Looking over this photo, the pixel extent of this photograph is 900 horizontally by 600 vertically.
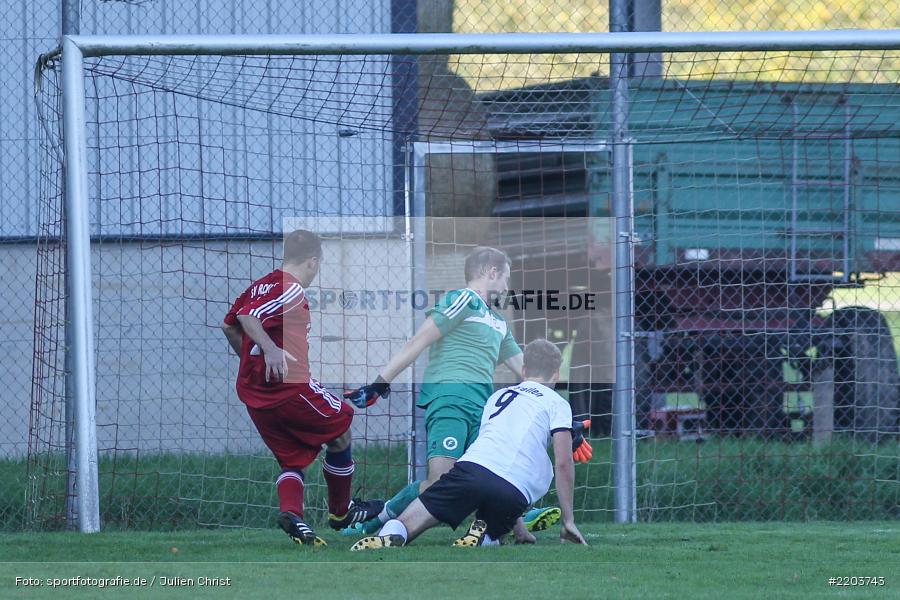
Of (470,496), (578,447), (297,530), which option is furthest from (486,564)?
(297,530)

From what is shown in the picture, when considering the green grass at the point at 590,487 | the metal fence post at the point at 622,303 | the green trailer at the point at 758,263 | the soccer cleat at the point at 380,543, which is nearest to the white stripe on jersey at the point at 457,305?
the soccer cleat at the point at 380,543

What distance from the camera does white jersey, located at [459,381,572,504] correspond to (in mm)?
5777

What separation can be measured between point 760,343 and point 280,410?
231 inches

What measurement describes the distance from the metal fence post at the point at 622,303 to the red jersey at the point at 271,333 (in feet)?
→ 7.60

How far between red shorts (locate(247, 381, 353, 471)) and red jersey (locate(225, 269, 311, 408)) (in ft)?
0.16

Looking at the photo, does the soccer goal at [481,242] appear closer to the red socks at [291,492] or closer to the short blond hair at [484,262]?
the short blond hair at [484,262]

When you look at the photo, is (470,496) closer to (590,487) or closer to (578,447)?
(578,447)

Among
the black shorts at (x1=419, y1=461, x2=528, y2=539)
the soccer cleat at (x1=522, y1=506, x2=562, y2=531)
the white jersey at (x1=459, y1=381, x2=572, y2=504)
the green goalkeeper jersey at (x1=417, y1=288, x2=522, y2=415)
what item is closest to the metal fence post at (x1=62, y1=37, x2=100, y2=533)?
the green goalkeeper jersey at (x1=417, y1=288, x2=522, y2=415)

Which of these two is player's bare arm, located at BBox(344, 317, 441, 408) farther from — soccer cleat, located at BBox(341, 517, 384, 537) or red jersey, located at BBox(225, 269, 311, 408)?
soccer cleat, located at BBox(341, 517, 384, 537)

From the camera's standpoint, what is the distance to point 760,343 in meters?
10.7

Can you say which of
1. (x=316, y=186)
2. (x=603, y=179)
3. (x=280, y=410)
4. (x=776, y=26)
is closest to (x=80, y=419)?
(x=280, y=410)

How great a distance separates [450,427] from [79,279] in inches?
88.6

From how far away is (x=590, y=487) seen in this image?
7.99 meters

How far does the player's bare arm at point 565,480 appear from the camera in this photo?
5660 mm
